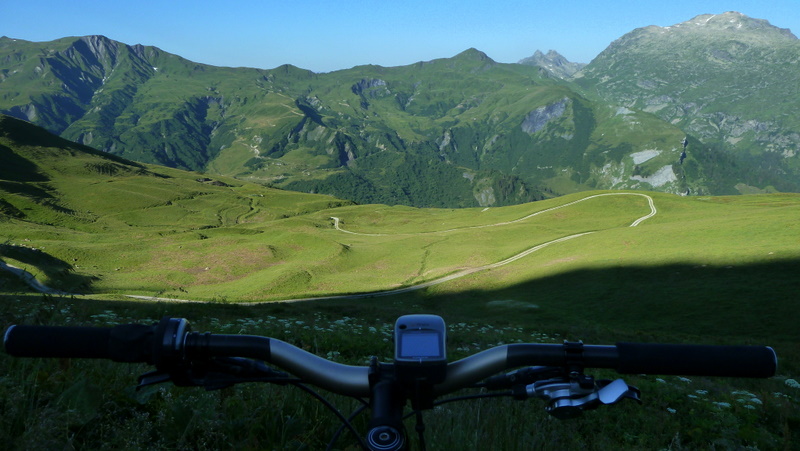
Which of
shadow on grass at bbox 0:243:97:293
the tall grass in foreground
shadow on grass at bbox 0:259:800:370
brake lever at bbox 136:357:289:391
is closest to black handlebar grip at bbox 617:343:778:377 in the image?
the tall grass in foreground

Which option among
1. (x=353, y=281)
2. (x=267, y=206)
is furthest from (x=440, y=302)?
(x=267, y=206)

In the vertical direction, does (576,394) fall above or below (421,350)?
below

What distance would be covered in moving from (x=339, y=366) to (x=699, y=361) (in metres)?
1.85

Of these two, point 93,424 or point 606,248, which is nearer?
point 93,424

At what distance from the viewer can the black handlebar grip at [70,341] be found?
2.39 m

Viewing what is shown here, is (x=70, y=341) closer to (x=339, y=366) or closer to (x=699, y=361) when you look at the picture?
(x=339, y=366)

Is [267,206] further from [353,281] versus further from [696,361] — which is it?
[696,361]

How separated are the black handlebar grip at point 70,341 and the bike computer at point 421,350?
1.26 m

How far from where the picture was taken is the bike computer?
215cm

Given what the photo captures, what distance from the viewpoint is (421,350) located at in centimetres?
217

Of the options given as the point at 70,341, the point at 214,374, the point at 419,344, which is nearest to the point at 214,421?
the point at 214,374

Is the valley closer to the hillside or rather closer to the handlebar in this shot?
the hillside

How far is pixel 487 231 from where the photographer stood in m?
88.0

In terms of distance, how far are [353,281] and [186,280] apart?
2233 cm
